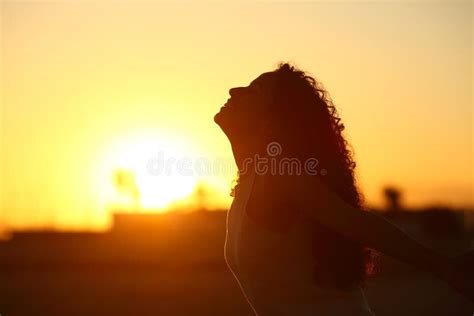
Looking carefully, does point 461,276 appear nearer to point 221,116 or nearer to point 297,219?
point 297,219

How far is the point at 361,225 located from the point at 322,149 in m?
0.44

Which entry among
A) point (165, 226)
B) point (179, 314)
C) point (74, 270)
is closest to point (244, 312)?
point (179, 314)

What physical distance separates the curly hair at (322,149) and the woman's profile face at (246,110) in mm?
34

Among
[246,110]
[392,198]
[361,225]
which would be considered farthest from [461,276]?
[392,198]

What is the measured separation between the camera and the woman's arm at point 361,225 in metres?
3.00

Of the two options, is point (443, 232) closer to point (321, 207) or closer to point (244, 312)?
point (244, 312)

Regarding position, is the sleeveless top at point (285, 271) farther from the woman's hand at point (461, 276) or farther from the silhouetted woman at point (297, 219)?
the woman's hand at point (461, 276)

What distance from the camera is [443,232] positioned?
51562mm

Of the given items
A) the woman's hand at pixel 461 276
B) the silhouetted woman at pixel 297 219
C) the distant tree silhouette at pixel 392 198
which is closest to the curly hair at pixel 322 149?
the silhouetted woman at pixel 297 219

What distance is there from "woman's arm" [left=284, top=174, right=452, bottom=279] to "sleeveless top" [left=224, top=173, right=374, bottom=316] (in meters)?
0.14

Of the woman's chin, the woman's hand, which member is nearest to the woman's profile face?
the woman's chin

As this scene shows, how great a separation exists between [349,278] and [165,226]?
6260 centimetres

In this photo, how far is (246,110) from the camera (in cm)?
341

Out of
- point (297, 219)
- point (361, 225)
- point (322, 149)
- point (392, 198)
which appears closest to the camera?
point (361, 225)
